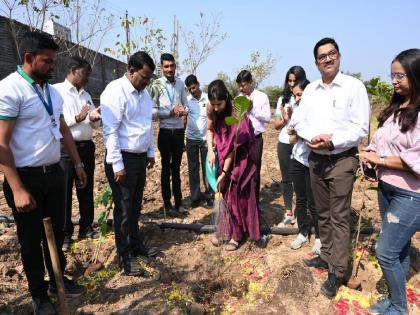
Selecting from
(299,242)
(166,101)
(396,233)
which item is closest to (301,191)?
(299,242)

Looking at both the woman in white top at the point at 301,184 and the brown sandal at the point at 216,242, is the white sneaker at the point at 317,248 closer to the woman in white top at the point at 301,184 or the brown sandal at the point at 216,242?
the woman in white top at the point at 301,184

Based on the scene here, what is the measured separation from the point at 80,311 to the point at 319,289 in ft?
6.26

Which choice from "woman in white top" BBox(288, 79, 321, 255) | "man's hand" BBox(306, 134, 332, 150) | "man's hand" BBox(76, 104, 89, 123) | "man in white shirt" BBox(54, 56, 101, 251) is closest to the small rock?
"woman in white top" BBox(288, 79, 321, 255)

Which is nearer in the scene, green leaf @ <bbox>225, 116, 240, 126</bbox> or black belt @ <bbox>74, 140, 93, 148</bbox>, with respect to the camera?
green leaf @ <bbox>225, 116, 240, 126</bbox>

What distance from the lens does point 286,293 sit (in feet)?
9.05

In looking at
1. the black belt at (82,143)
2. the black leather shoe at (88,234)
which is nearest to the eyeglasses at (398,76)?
the black belt at (82,143)

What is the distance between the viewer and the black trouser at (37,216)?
2301 mm

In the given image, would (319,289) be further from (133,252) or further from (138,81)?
(138,81)

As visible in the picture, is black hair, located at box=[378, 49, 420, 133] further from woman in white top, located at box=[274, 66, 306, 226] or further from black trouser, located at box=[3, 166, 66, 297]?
black trouser, located at box=[3, 166, 66, 297]

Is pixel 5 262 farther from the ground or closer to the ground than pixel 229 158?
closer to the ground

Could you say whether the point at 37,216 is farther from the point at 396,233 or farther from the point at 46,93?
the point at 396,233

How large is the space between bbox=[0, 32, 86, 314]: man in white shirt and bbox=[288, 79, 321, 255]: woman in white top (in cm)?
210

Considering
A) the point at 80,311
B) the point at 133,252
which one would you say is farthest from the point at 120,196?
the point at 80,311

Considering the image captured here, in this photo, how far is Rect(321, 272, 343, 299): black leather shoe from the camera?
2695 mm
